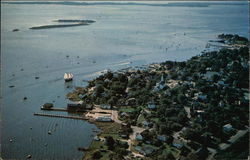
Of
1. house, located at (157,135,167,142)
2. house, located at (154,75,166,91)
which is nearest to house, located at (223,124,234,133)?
house, located at (157,135,167,142)

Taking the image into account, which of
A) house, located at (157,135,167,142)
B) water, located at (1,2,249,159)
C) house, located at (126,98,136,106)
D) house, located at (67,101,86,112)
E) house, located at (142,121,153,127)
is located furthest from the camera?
house, located at (126,98,136,106)

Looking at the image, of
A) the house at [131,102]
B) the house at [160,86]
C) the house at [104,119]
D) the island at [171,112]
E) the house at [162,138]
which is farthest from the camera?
the house at [160,86]

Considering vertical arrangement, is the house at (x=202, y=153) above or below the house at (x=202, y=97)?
below

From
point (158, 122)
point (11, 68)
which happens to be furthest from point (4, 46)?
point (158, 122)

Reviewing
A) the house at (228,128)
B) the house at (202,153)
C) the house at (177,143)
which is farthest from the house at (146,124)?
the house at (228,128)

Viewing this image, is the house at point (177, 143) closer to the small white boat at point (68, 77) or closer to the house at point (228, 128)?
the house at point (228, 128)

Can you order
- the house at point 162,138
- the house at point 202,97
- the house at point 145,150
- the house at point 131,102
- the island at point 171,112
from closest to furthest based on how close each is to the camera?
1. the house at point 145,150
2. the island at point 171,112
3. the house at point 162,138
4. the house at point 131,102
5. the house at point 202,97

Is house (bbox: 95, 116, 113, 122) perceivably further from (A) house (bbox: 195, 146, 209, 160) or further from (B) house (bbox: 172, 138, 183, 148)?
(A) house (bbox: 195, 146, 209, 160)

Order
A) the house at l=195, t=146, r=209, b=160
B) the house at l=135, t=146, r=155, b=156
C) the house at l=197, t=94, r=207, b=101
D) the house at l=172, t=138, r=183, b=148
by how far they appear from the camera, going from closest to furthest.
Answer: the house at l=195, t=146, r=209, b=160 < the house at l=135, t=146, r=155, b=156 < the house at l=172, t=138, r=183, b=148 < the house at l=197, t=94, r=207, b=101

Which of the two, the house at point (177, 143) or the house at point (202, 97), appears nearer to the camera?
the house at point (177, 143)

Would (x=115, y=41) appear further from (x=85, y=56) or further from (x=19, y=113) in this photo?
(x=19, y=113)
